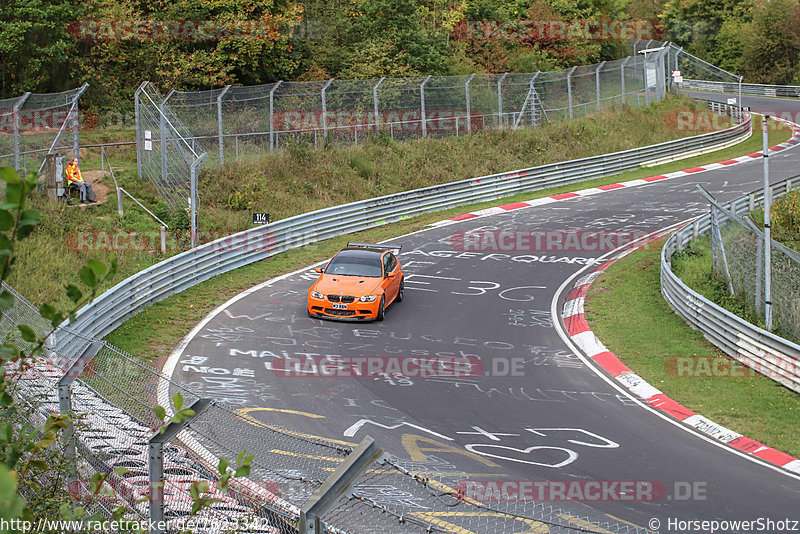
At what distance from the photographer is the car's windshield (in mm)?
18766

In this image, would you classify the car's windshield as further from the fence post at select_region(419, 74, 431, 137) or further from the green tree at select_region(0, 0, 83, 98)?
the green tree at select_region(0, 0, 83, 98)

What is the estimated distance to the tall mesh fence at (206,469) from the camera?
5.74 meters

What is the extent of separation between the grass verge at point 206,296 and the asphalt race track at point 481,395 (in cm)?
49

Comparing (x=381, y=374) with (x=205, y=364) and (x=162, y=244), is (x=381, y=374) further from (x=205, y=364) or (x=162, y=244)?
(x=162, y=244)

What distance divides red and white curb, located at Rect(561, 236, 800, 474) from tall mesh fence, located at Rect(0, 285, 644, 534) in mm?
6045

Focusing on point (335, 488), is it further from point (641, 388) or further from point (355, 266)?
point (355, 266)

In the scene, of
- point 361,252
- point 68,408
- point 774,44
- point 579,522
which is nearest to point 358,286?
point 361,252

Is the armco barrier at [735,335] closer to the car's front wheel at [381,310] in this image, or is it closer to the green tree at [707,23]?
the car's front wheel at [381,310]

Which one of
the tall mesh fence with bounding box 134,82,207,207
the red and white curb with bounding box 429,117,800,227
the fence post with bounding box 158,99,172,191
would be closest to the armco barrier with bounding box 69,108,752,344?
the red and white curb with bounding box 429,117,800,227

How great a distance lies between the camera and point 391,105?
107 ft

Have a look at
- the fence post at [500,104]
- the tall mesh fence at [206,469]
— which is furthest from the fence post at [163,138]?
the tall mesh fence at [206,469]

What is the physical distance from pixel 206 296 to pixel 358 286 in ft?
13.0

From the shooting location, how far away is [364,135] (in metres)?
32.5

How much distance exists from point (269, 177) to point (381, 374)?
15.0 m
